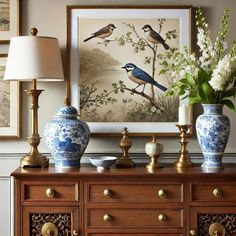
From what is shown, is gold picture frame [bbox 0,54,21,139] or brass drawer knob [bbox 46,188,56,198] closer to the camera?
brass drawer knob [bbox 46,188,56,198]

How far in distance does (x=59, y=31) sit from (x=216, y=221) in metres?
1.15

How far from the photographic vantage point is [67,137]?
195 cm

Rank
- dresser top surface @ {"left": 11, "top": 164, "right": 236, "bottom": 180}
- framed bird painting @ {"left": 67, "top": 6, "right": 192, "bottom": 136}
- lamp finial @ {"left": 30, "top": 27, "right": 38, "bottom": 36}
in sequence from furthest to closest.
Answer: framed bird painting @ {"left": 67, "top": 6, "right": 192, "bottom": 136} → lamp finial @ {"left": 30, "top": 27, "right": 38, "bottom": 36} → dresser top surface @ {"left": 11, "top": 164, "right": 236, "bottom": 180}

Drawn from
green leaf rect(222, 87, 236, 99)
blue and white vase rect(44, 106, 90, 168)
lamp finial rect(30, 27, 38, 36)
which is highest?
lamp finial rect(30, 27, 38, 36)

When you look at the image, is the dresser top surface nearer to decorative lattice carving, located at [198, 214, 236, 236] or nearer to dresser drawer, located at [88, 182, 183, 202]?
dresser drawer, located at [88, 182, 183, 202]

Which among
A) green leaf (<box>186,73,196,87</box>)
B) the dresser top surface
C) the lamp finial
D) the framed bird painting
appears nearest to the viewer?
the dresser top surface

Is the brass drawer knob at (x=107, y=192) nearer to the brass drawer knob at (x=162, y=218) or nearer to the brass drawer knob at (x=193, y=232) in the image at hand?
the brass drawer knob at (x=162, y=218)

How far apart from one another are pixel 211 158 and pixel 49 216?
72 cm

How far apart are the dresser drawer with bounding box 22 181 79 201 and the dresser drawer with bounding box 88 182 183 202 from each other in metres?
0.07

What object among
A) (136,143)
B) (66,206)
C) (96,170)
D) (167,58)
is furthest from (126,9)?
(66,206)

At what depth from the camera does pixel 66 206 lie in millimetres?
1885

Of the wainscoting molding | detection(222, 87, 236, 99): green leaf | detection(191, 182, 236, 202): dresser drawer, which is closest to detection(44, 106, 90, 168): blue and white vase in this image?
the wainscoting molding

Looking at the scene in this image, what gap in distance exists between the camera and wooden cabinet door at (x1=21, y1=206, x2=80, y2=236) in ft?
6.18

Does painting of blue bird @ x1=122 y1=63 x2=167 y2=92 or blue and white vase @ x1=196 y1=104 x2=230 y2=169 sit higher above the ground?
painting of blue bird @ x1=122 y1=63 x2=167 y2=92
